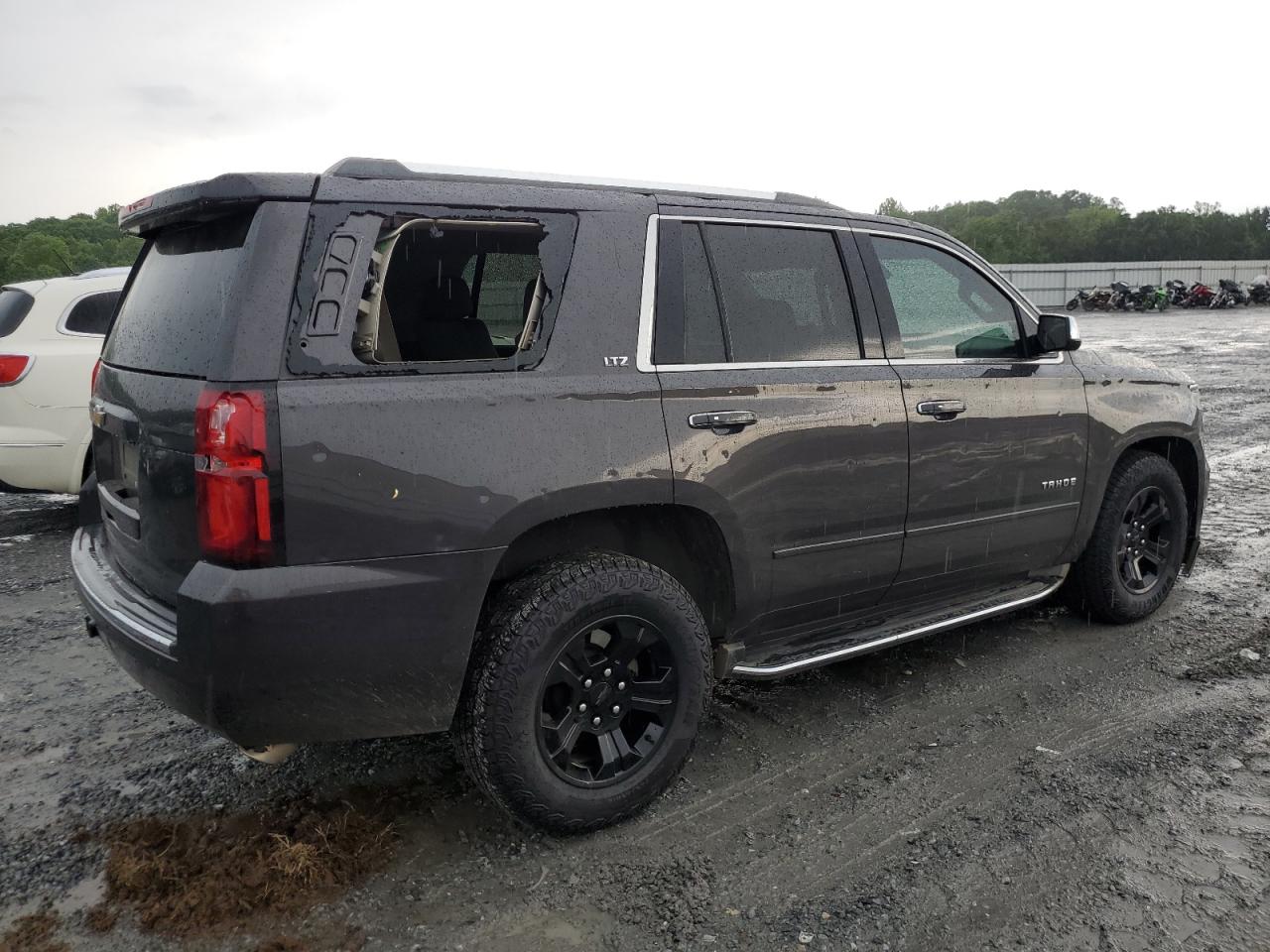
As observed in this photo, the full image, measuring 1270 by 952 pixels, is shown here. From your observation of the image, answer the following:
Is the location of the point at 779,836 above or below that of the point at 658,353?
below

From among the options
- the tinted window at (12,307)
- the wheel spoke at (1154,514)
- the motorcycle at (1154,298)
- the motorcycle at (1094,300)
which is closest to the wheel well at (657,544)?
the wheel spoke at (1154,514)

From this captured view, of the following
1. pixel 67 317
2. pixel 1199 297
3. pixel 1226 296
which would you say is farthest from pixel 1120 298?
pixel 67 317

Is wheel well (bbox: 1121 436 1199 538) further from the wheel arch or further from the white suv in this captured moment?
the white suv

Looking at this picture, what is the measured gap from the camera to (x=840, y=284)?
371 cm

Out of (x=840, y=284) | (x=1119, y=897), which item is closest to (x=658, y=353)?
(x=840, y=284)

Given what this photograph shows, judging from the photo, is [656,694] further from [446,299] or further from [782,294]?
[446,299]

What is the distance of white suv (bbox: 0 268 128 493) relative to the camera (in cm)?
642

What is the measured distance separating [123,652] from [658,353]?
1.80m

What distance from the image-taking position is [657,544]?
3.33 metres

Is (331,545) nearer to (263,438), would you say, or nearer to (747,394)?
(263,438)

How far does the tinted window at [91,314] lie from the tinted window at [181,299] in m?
3.83

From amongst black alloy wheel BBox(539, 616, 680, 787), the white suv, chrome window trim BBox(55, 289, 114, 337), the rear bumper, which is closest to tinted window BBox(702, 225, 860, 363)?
black alloy wheel BBox(539, 616, 680, 787)

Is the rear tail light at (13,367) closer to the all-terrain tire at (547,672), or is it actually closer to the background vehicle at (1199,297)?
the all-terrain tire at (547,672)

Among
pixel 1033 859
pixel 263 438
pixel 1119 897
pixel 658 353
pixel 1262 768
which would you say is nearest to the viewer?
pixel 263 438
